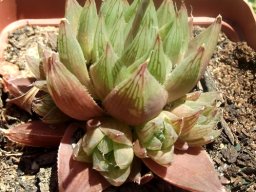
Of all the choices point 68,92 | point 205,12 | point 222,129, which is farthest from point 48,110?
point 205,12

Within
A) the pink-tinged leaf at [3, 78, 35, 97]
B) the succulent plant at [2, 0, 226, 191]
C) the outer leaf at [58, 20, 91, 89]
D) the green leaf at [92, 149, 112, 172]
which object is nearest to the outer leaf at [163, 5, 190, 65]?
the succulent plant at [2, 0, 226, 191]

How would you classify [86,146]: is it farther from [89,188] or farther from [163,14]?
[163,14]

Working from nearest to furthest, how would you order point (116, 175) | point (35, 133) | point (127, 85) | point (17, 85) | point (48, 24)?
point (127, 85) → point (116, 175) → point (35, 133) → point (17, 85) → point (48, 24)

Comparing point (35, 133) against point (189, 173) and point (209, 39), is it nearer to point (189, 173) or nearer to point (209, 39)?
point (189, 173)

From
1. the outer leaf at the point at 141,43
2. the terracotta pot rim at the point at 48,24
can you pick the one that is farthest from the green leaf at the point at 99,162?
the terracotta pot rim at the point at 48,24

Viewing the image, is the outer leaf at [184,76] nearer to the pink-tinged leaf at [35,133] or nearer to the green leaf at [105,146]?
the green leaf at [105,146]

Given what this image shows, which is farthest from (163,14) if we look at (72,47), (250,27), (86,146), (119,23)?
(250,27)
